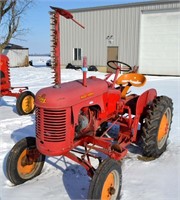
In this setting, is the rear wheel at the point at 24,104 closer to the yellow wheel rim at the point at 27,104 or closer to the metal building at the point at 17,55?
the yellow wheel rim at the point at 27,104

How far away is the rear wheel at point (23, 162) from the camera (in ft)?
10.7

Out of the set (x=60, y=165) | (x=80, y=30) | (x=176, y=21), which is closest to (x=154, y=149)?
(x=60, y=165)

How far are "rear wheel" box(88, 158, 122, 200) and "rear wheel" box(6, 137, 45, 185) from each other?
42.2 inches

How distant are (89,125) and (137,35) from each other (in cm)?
1697

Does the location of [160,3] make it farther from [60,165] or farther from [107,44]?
[60,165]

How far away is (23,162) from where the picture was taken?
3387 mm

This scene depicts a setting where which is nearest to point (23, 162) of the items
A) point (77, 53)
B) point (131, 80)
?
point (131, 80)

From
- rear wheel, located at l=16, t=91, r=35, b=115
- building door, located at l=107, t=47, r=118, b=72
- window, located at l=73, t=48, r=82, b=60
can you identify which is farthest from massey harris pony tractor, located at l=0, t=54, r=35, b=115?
window, located at l=73, t=48, r=82, b=60

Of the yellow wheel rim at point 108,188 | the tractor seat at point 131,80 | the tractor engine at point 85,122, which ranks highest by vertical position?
the tractor seat at point 131,80

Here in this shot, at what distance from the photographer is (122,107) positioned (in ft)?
12.8

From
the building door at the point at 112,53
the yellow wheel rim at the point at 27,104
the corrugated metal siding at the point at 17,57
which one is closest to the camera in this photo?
the yellow wheel rim at the point at 27,104

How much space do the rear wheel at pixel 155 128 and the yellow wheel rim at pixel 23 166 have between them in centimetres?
159

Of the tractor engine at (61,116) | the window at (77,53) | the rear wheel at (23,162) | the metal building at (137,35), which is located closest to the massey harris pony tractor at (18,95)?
the rear wheel at (23,162)

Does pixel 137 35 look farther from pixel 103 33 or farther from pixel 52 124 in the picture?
pixel 52 124
